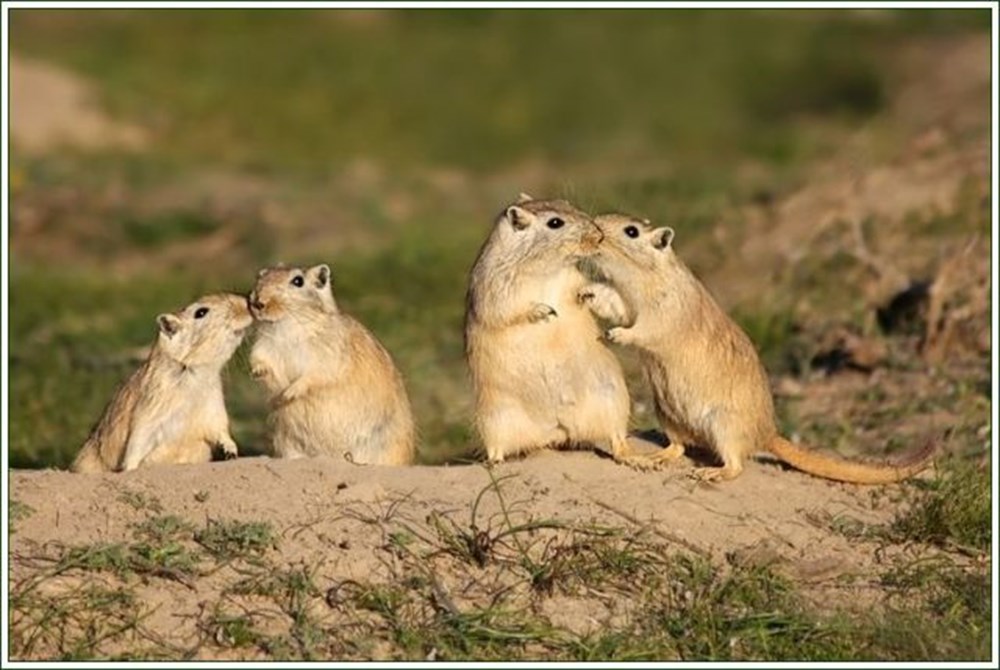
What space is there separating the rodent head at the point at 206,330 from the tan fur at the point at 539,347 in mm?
965

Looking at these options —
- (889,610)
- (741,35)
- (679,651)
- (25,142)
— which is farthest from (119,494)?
(741,35)

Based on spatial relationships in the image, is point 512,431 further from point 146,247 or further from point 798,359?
point 146,247

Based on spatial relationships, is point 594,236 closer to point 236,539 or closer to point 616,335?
point 616,335

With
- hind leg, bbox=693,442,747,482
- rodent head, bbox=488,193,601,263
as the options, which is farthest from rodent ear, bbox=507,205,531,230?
hind leg, bbox=693,442,747,482

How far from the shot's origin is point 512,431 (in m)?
8.02

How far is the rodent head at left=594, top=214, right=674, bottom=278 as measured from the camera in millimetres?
8023

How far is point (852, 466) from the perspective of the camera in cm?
801

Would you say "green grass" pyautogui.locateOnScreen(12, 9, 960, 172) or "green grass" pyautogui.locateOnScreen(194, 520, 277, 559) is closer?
"green grass" pyautogui.locateOnScreen(194, 520, 277, 559)

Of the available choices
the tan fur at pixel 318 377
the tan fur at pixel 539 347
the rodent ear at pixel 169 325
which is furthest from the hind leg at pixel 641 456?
the rodent ear at pixel 169 325

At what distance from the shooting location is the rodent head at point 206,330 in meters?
8.12

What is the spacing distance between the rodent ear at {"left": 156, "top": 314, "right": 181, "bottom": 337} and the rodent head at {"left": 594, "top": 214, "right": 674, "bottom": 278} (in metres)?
1.74

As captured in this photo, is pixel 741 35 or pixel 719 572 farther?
pixel 741 35

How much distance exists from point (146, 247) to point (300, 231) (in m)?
1.36

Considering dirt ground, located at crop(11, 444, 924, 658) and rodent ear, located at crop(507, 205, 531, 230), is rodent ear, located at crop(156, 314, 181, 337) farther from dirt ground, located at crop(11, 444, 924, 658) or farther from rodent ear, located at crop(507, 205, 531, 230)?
rodent ear, located at crop(507, 205, 531, 230)
